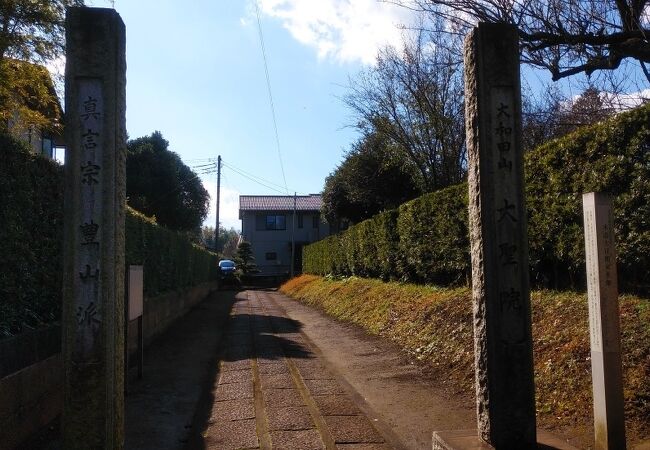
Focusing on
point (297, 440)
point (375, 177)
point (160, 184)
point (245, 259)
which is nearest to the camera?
point (297, 440)

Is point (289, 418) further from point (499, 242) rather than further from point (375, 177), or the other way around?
point (375, 177)

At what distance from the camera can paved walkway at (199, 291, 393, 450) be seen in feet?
18.7

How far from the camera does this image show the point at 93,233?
4398 millimetres

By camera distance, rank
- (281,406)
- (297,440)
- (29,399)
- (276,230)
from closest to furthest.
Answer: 1. (29,399)
2. (297,440)
3. (281,406)
4. (276,230)

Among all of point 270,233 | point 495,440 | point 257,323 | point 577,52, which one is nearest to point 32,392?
point 495,440

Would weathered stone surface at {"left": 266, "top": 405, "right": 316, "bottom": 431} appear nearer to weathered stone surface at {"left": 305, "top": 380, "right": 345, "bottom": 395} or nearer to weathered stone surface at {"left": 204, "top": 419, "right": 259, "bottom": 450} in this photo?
weathered stone surface at {"left": 204, "top": 419, "right": 259, "bottom": 450}

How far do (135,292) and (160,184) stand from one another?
3025 cm

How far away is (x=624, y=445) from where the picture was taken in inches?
174

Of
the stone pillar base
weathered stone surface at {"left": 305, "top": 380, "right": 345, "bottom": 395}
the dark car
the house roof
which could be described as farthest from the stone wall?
the house roof

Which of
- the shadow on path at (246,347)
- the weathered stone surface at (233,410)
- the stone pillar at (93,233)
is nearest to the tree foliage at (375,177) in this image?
the shadow on path at (246,347)

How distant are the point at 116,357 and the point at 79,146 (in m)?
1.64

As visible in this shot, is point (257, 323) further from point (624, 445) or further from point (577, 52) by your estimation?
point (624, 445)

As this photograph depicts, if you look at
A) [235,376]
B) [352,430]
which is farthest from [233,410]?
[235,376]

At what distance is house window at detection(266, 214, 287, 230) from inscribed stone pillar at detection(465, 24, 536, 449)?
155 feet
